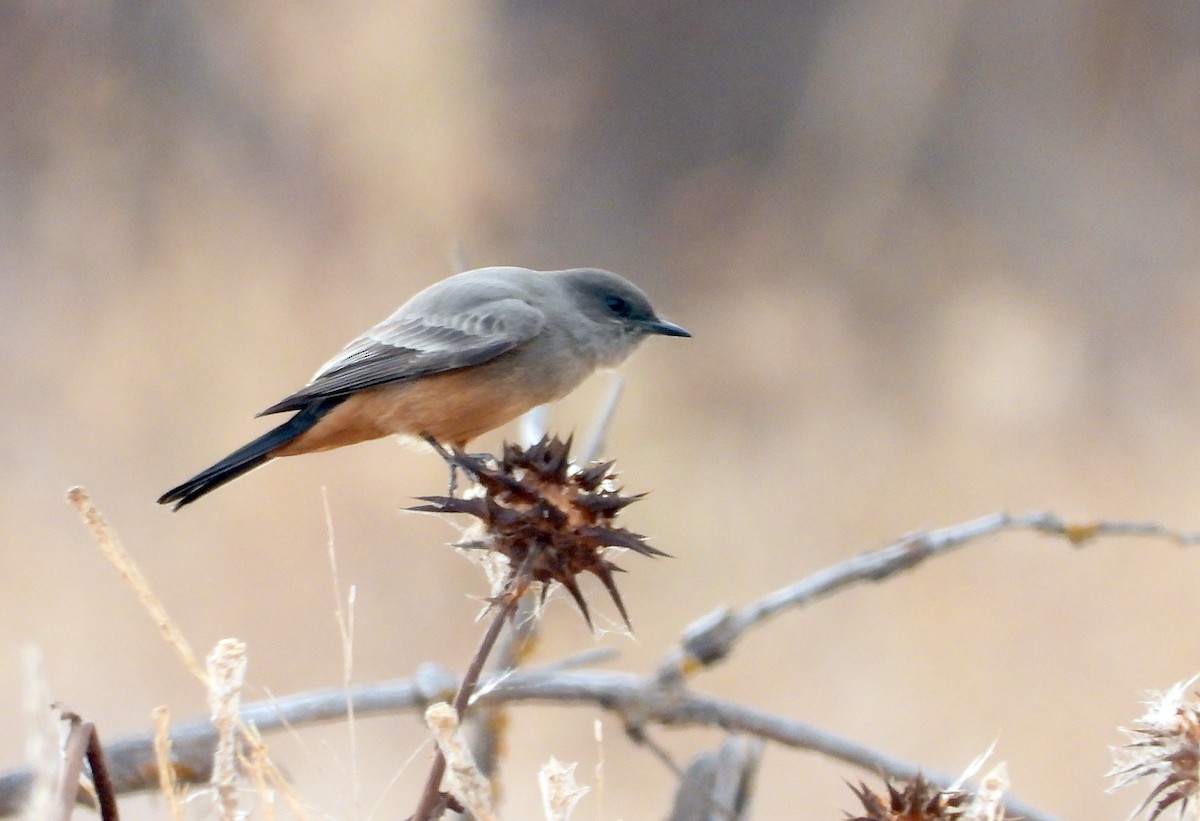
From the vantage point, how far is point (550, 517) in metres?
1.43

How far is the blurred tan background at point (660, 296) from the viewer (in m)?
5.60

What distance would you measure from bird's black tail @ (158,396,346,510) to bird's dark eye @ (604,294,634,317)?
0.66 meters

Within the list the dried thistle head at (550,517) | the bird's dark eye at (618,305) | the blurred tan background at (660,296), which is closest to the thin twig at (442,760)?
the dried thistle head at (550,517)

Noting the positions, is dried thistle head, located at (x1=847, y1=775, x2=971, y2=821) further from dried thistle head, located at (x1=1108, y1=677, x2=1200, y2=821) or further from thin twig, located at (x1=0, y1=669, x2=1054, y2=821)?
thin twig, located at (x1=0, y1=669, x2=1054, y2=821)

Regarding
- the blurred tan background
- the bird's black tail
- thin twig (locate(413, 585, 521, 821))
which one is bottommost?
thin twig (locate(413, 585, 521, 821))

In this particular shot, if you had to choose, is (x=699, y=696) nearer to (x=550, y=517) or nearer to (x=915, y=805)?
(x=550, y=517)

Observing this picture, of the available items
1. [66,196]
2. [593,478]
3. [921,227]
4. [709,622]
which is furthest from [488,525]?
[66,196]

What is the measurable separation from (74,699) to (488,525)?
15.2 ft

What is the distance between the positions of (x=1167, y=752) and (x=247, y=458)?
5.09ft

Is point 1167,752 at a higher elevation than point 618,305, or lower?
lower

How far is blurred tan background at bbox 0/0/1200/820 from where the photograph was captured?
18.4 feet

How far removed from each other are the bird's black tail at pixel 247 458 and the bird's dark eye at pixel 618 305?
663 millimetres

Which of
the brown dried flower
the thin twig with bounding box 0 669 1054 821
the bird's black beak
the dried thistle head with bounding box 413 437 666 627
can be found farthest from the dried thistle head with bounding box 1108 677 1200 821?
the bird's black beak

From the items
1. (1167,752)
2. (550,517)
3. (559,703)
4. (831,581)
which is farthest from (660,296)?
(1167,752)
